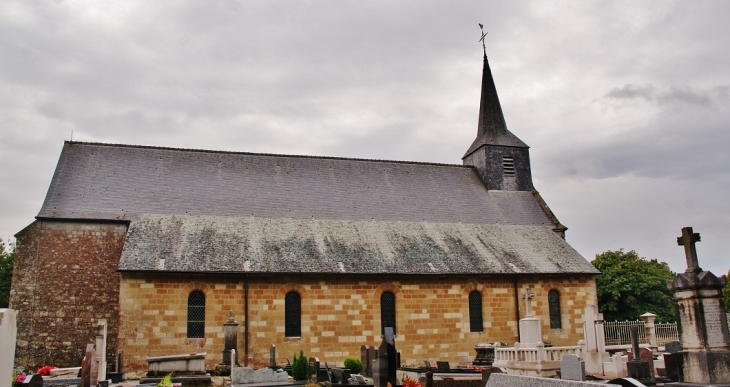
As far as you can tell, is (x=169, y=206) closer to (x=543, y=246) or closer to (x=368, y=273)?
(x=368, y=273)

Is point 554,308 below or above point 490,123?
below

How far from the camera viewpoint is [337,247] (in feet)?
72.1

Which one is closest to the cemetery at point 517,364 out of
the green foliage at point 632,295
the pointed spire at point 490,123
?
the pointed spire at point 490,123

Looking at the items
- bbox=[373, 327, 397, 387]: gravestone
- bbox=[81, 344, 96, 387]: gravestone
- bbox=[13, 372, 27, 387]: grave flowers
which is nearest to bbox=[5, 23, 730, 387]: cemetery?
bbox=[81, 344, 96, 387]: gravestone

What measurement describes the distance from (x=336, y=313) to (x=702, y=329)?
1302 cm

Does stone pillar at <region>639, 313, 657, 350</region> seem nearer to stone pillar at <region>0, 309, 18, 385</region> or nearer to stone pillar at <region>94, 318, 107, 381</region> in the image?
stone pillar at <region>94, 318, 107, 381</region>

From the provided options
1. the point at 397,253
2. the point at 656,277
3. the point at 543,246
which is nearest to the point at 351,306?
the point at 397,253

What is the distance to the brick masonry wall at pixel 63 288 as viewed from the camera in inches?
753

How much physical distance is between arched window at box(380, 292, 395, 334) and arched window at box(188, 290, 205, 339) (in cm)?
628

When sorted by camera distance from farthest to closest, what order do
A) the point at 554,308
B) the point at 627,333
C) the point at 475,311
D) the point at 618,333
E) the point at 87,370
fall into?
the point at 627,333 < the point at 618,333 < the point at 554,308 < the point at 475,311 < the point at 87,370

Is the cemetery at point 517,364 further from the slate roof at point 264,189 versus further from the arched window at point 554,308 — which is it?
the slate roof at point 264,189

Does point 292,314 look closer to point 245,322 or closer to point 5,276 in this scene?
point 245,322

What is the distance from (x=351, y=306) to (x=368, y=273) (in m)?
1.34

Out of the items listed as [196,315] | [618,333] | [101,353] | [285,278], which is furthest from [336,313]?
[618,333]
